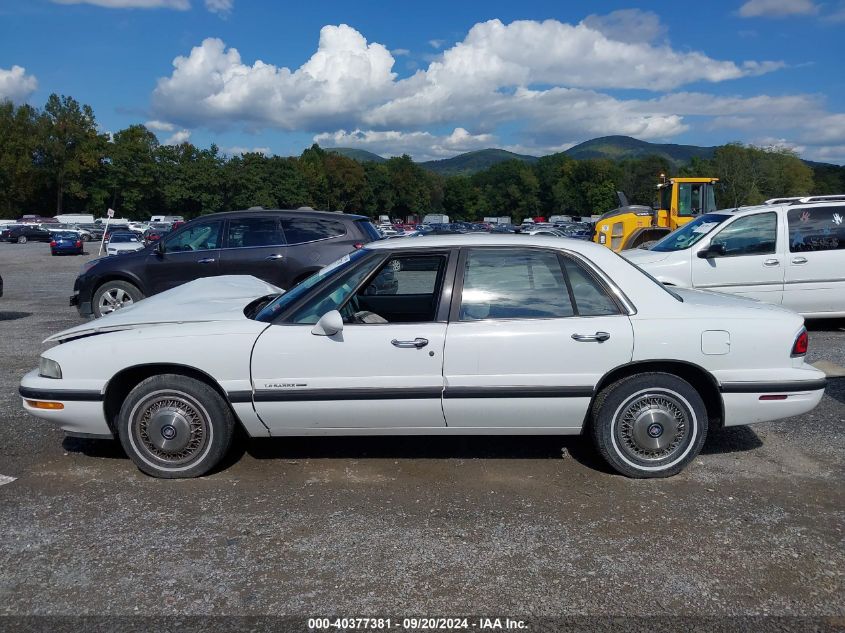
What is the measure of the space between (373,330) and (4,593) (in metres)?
2.23

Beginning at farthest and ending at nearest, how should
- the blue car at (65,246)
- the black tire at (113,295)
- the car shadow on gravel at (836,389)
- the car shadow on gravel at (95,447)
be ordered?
the blue car at (65,246)
the black tire at (113,295)
the car shadow on gravel at (836,389)
the car shadow on gravel at (95,447)

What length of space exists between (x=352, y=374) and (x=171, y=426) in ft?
3.84

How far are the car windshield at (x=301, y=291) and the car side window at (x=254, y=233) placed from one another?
5364 millimetres

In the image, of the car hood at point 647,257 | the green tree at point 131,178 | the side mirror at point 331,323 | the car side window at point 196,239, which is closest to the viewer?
the side mirror at point 331,323

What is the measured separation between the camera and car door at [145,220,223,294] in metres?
9.62

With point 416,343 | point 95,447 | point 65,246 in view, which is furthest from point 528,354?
point 65,246

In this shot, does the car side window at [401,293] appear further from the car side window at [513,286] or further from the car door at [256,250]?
the car door at [256,250]

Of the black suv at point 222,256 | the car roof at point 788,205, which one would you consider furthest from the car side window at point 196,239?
the car roof at point 788,205

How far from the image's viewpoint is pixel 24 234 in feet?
173

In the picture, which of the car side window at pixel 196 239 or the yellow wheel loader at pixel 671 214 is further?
the yellow wheel loader at pixel 671 214

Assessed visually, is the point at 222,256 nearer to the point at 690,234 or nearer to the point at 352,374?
the point at 352,374

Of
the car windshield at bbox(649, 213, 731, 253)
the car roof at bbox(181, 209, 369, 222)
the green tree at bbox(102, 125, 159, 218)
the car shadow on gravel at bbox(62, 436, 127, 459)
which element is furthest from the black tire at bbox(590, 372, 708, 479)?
the green tree at bbox(102, 125, 159, 218)

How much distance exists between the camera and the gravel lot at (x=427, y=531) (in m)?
2.99

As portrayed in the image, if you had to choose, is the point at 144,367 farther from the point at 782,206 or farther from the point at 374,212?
the point at 374,212
